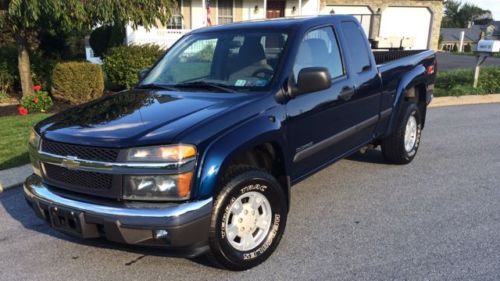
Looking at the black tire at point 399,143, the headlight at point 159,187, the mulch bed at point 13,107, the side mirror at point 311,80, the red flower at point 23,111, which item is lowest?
the mulch bed at point 13,107

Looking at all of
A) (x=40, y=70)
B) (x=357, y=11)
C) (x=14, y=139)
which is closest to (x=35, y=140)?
(x=14, y=139)

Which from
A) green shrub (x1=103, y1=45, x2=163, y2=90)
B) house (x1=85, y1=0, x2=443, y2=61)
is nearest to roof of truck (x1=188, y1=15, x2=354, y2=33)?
green shrub (x1=103, y1=45, x2=163, y2=90)

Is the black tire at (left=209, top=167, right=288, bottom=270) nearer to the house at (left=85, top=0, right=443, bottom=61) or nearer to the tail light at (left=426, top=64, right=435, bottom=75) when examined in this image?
the tail light at (left=426, top=64, right=435, bottom=75)

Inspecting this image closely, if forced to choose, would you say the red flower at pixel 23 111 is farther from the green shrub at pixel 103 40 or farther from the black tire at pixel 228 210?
the black tire at pixel 228 210

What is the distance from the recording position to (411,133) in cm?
593

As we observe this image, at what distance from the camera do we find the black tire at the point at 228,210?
3.09 metres

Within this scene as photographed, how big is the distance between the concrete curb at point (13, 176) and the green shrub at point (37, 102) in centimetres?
401

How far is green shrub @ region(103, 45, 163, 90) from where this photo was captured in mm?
11445

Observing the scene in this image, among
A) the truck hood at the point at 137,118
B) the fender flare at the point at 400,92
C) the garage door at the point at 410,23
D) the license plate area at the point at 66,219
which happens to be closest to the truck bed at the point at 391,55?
the fender flare at the point at 400,92

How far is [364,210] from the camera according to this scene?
4465 mm

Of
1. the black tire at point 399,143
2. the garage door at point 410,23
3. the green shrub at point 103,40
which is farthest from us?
the garage door at point 410,23

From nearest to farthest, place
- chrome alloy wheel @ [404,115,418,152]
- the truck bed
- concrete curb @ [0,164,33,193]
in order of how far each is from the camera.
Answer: concrete curb @ [0,164,33,193], chrome alloy wheel @ [404,115,418,152], the truck bed

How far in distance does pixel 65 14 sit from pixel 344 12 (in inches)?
802

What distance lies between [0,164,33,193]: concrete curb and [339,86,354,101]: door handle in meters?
3.76
